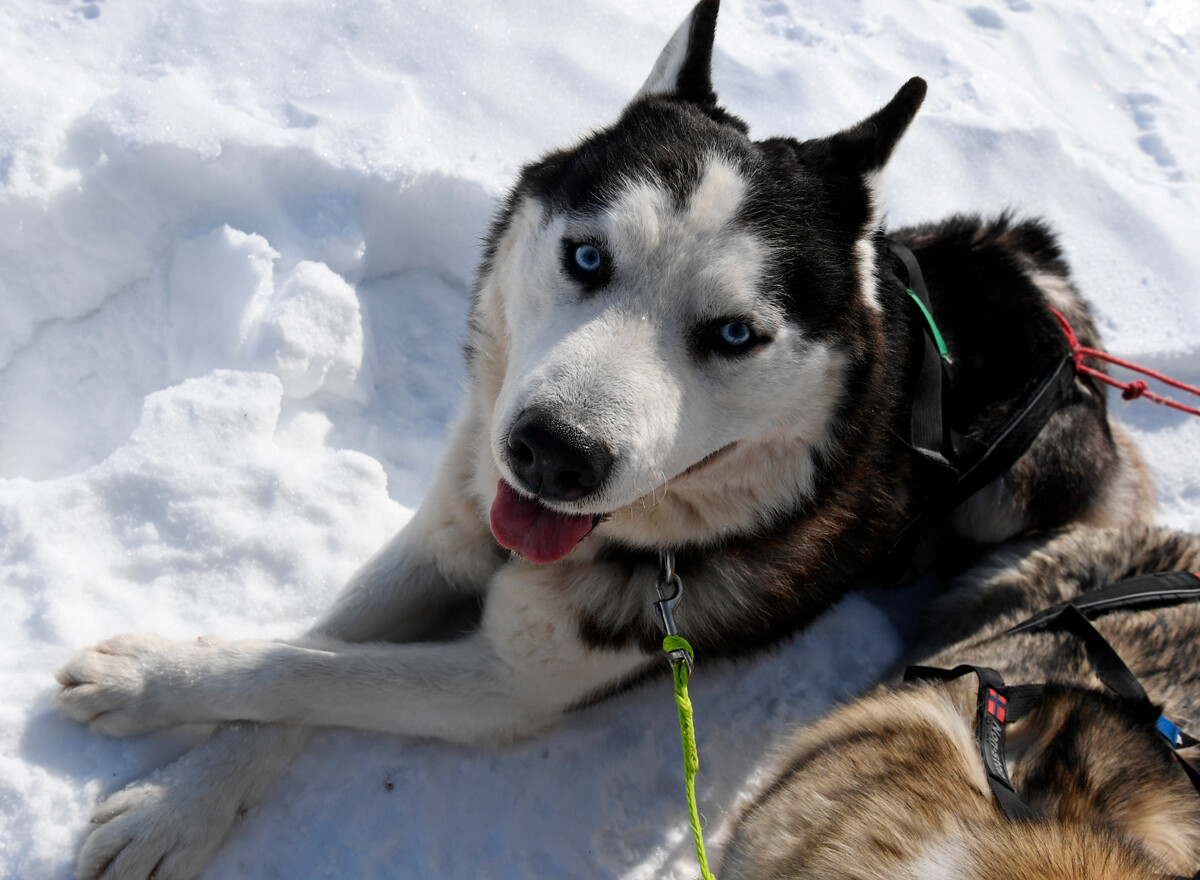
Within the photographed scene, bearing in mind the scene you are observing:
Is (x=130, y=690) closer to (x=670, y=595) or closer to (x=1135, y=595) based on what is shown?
(x=670, y=595)

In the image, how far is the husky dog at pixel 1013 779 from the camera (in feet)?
5.73

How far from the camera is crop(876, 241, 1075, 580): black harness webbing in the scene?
8.56 ft

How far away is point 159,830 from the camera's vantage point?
2.11 metres

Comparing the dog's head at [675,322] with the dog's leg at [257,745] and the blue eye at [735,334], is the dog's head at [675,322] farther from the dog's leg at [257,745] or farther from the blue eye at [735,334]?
the dog's leg at [257,745]

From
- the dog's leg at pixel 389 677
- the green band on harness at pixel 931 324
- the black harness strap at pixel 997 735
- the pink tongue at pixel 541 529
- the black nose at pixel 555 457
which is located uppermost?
the green band on harness at pixel 931 324

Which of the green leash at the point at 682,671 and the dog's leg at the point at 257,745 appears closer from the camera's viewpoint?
the green leash at the point at 682,671

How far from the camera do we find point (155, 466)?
9.54ft

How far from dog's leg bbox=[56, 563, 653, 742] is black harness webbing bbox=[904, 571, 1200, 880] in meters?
0.91

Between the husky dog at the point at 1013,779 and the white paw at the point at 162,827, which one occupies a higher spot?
the husky dog at the point at 1013,779

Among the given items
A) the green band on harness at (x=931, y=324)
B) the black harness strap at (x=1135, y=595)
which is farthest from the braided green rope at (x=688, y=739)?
the green band on harness at (x=931, y=324)

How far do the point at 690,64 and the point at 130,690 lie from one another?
2406 millimetres

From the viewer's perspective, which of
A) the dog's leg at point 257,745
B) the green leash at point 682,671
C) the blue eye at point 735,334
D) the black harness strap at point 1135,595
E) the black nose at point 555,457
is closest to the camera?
the black nose at point 555,457

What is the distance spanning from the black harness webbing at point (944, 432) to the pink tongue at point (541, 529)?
1155mm

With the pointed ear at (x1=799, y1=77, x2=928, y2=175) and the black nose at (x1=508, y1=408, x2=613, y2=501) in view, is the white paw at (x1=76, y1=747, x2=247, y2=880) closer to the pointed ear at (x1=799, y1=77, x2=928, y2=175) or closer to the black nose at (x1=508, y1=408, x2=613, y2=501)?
the black nose at (x1=508, y1=408, x2=613, y2=501)
